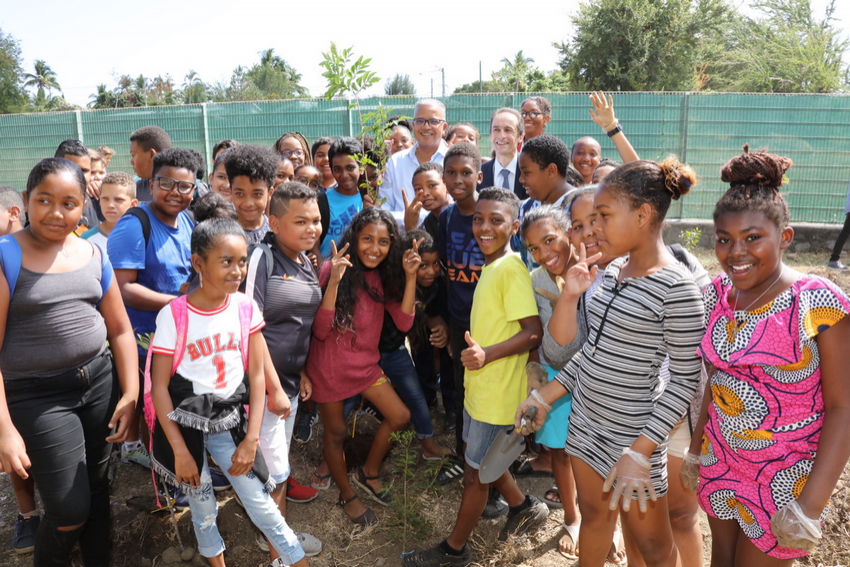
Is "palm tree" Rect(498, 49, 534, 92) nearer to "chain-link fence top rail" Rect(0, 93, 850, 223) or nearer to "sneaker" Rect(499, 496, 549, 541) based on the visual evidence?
"chain-link fence top rail" Rect(0, 93, 850, 223)

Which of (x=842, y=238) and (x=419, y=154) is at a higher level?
(x=419, y=154)

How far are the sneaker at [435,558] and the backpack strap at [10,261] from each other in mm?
2178

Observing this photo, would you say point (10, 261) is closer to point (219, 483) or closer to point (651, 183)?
point (219, 483)

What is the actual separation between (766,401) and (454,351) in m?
1.88

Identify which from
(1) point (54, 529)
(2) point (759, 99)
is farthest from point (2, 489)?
(2) point (759, 99)

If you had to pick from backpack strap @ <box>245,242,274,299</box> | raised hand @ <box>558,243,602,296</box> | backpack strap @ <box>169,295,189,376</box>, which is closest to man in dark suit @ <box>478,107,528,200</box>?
backpack strap @ <box>245,242,274,299</box>

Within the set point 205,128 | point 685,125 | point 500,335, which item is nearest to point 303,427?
point 500,335

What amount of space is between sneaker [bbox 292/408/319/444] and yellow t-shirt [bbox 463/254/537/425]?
5.12 ft

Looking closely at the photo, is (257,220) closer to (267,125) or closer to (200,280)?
(200,280)

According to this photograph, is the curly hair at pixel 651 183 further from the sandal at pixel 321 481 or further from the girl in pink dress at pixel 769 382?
the sandal at pixel 321 481

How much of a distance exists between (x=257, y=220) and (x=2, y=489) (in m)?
2.45

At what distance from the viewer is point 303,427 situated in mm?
3902

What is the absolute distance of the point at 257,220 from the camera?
3.39 meters

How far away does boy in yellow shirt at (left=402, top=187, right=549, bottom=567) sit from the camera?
2658 mm
